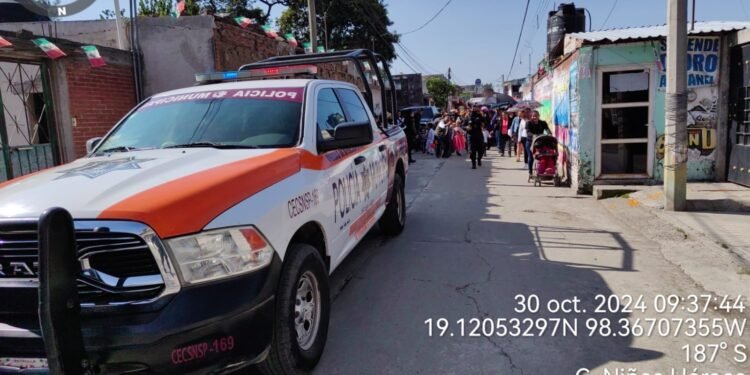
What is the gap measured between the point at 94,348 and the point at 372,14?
38.0 meters

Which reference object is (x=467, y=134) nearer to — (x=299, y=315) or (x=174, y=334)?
(x=299, y=315)

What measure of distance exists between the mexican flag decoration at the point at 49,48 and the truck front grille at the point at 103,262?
5901 millimetres

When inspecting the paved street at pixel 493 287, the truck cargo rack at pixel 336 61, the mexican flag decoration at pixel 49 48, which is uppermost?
the mexican flag decoration at pixel 49 48

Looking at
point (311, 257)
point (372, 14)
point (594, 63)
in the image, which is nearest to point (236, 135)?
point (311, 257)

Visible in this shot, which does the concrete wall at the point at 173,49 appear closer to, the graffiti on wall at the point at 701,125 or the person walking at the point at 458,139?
the graffiti on wall at the point at 701,125

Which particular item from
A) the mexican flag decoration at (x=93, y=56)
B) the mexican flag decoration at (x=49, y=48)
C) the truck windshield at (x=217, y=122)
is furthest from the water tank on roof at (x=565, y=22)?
the truck windshield at (x=217, y=122)

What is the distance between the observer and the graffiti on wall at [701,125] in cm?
929

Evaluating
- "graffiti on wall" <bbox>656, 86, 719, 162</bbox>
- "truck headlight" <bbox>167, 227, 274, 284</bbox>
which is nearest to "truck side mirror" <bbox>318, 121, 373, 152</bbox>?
"truck headlight" <bbox>167, 227, 274, 284</bbox>

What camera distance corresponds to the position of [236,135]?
380 centimetres

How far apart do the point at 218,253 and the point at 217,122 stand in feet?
5.68

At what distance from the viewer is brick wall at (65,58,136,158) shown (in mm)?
8039

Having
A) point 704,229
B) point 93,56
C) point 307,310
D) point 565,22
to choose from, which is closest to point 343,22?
point 565,22

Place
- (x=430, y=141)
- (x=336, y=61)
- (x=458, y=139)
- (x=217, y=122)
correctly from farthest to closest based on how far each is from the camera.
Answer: (x=430, y=141) → (x=458, y=139) → (x=336, y=61) → (x=217, y=122)

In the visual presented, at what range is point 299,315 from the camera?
3240 millimetres
